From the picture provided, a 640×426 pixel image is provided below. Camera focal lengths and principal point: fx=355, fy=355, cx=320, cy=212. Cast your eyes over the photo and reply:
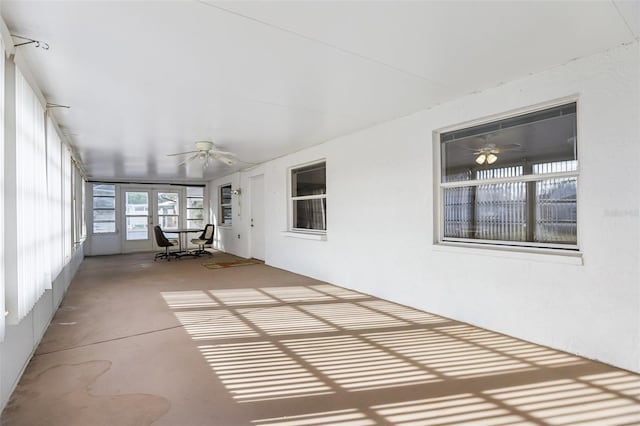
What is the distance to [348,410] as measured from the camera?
2.05 m

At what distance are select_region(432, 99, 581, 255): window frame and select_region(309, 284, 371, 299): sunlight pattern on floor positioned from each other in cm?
148

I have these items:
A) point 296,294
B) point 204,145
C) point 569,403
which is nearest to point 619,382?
point 569,403

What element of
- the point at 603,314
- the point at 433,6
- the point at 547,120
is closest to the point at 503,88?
the point at 547,120

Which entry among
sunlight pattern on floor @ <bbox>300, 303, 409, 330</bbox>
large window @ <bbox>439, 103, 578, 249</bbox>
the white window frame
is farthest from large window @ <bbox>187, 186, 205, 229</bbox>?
large window @ <bbox>439, 103, 578, 249</bbox>

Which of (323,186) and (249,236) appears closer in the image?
(323,186)

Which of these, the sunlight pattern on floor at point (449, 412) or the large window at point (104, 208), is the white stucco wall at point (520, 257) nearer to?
the sunlight pattern on floor at point (449, 412)

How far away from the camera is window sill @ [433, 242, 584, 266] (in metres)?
2.77

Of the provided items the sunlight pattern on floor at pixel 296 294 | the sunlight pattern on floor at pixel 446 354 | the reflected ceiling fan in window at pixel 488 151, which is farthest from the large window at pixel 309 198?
the sunlight pattern on floor at pixel 446 354

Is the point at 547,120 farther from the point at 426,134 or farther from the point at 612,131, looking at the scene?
the point at 426,134

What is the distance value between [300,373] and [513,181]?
2496 millimetres

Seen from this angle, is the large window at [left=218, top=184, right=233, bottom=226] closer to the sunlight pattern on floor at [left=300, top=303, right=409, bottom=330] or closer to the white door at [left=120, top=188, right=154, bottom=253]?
the white door at [left=120, top=188, right=154, bottom=253]

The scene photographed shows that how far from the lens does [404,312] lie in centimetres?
400

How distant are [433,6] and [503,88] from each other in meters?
1.60

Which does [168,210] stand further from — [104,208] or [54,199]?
[54,199]
